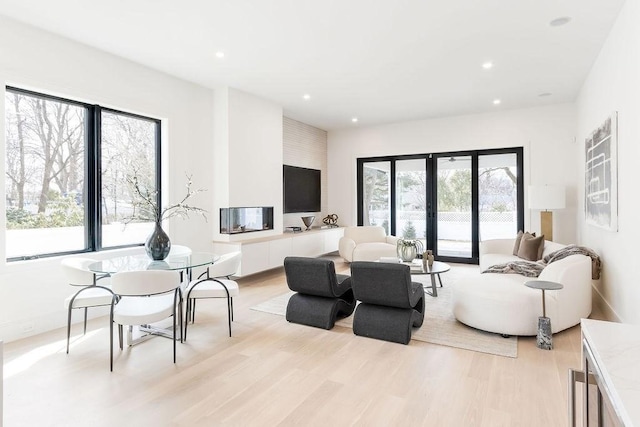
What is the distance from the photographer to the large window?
3.62 metres

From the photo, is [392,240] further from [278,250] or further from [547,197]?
[547,197]

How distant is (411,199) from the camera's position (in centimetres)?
785

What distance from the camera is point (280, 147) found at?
6.62 meters

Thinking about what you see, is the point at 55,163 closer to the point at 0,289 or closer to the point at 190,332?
the point at 0,289

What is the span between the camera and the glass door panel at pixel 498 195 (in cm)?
688

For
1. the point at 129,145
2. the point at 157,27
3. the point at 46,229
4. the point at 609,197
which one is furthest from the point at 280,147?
the point at 609,197

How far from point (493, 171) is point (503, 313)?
4.42m

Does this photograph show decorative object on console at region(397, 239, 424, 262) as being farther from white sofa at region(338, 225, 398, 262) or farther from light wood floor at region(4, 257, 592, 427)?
light wood floor at region(4, 257, 592, 427)

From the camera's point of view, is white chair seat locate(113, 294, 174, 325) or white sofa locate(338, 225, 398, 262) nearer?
white chair seat locate(113, 294, 174, 325)

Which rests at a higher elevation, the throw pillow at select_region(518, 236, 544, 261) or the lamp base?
the lamp base

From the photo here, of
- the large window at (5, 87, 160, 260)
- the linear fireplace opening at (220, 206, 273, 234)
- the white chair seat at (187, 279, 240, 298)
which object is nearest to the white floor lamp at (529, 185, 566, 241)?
the linear fireplace opening at (220, 206, 273, 234)

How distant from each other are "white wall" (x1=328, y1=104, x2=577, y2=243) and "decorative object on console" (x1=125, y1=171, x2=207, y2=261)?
3.89 meters

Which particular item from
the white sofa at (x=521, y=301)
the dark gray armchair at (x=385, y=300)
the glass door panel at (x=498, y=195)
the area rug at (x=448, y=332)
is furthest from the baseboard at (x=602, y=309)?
the glass door panel at (x=498, y=195)

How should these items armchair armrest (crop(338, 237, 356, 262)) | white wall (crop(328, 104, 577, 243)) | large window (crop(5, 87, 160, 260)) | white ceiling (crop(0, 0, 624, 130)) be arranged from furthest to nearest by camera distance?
armchair armrest (crop(338, 237, 356, 262))
white wall (crop(328, 104, 577, 243))
large window (crop(5, 87, 160, 260))
white ceiling (crop(0, 0, 624, 130))
